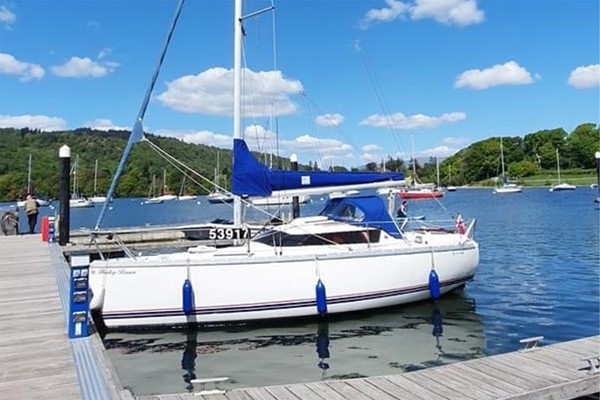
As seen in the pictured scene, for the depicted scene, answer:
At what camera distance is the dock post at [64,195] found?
49.3ft

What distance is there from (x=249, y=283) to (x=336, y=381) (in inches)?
160

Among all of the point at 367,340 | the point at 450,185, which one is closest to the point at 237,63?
the point at 367,340

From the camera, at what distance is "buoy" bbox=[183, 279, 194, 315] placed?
347 inches

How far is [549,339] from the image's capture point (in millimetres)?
9148

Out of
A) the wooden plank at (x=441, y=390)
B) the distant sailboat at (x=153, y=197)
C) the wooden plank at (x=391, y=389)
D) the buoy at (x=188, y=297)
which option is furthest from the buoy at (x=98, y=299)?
the distant sailboat at (x=153, y=197)

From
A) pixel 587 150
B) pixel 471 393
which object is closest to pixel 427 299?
pixel 471 393

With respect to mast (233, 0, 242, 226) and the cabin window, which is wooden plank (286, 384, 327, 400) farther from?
mast (233, 0, 242, 226)

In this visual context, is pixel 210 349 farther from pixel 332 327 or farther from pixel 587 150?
pixel 587 150

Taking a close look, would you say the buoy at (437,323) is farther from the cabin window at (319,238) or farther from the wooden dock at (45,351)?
the wooden dock at (45,351)

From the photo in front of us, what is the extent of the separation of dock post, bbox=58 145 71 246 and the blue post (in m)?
9.78

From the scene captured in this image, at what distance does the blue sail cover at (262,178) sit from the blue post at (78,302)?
16.3 ft

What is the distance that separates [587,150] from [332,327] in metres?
124

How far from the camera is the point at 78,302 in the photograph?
20.2 feet

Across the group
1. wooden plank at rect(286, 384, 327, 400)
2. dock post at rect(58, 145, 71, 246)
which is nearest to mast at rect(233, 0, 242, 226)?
dock post at rect(58, 145, 71, 246)
